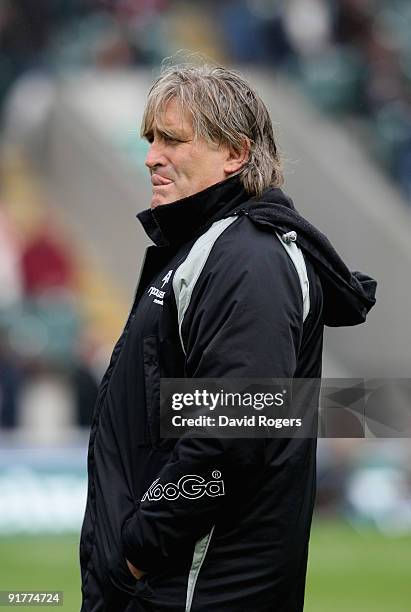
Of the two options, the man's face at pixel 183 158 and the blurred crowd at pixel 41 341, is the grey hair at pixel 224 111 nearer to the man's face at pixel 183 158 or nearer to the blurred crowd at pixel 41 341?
the man's face at pixel 183 158

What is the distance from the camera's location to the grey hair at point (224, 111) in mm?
2574

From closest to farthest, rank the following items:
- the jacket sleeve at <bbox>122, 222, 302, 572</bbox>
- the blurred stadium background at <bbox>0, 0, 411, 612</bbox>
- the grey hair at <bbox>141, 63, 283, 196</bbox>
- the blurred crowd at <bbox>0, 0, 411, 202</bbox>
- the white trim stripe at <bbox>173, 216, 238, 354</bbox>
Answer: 1. the jacket sleeve at <bbox>122, 222, 302, 572</bbox>
2. the white trim stripe at <bbox>173, 216, 238, 354</bbox>
3. the grey hair at <bbox>141, 63, 283, 196</bbox>
4. the blurred stadium background at <bbox>0, 0, 411, 612</bbox>
5. the blurred crowd at <bbox>0, 0, 411, 202</bbox>

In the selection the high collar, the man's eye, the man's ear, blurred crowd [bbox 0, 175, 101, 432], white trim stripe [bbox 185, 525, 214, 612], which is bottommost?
white trim stripe [bbox 185, 525, 214, 612]

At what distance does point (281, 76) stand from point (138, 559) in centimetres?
971

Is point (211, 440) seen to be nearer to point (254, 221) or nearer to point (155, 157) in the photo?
point (254, 221)

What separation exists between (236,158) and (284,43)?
363 inches

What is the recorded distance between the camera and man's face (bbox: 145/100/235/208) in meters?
2.59

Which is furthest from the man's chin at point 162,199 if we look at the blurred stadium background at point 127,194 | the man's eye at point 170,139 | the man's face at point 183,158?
the blurred stadium background at point 127,194

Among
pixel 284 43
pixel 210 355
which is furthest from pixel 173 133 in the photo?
pixel 284 43

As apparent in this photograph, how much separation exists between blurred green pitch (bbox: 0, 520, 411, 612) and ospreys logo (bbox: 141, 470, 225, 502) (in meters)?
3.29

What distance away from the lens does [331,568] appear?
7164 mm

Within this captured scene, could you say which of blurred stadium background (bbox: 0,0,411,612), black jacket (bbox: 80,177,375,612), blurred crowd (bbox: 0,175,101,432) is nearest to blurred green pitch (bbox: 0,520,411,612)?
blurred stadium background (bbox: 0,0,411,612)

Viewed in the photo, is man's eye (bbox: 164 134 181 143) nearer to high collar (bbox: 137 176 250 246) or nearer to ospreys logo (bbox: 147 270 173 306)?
high collar (bbox: 137 176 250 246)

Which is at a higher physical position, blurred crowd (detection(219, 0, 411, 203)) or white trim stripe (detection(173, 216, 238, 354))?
blurred crowd (detection(219, 0, 411, 203))
